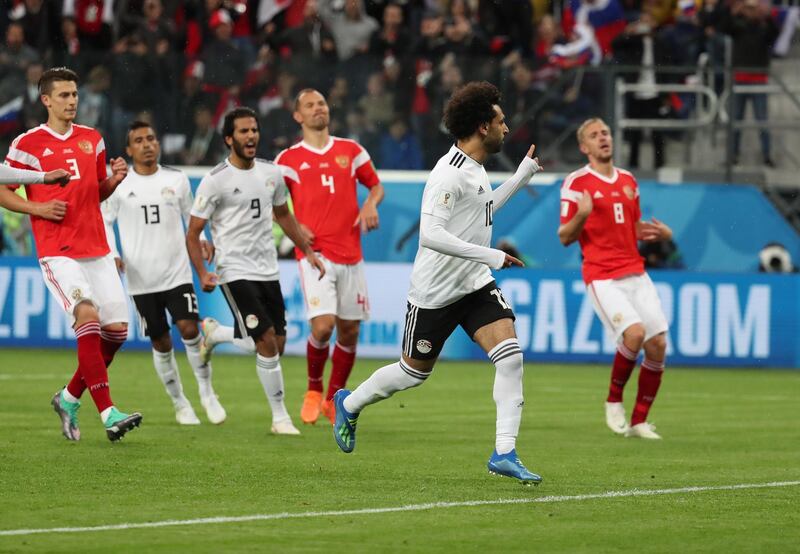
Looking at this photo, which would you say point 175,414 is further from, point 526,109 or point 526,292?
point 526,109

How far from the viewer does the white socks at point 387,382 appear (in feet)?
31.8

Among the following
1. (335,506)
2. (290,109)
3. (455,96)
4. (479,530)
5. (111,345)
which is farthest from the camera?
(290,109)

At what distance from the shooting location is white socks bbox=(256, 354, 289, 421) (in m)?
12.4

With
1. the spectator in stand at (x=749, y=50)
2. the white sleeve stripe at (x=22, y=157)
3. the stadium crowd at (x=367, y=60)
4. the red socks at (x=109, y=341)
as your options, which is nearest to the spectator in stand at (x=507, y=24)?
the stadium crowd at (x=367, y=60)

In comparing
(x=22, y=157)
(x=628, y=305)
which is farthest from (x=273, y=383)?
(x=628, y=305)

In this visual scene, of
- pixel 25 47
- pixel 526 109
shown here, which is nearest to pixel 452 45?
pixel 526 109

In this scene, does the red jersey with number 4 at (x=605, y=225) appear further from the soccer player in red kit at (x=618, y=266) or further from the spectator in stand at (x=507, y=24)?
the spectator in stand at (x=507, y=24)

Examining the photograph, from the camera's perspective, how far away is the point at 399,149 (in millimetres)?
22719

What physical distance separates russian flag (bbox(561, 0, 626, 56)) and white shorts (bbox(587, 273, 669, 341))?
429 inches

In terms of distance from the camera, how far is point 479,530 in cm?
763

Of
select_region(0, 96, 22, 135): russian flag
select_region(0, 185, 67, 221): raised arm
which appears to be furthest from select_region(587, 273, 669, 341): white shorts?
select_region(0, 96, 22, 135): russian flag

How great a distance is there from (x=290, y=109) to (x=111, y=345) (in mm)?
10765

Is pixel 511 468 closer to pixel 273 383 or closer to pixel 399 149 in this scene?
pixel 273 383

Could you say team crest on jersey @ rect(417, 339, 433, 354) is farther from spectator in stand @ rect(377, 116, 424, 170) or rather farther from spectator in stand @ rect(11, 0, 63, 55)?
spectator in stand @ rect(11, 0, 63, 55)
